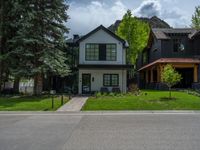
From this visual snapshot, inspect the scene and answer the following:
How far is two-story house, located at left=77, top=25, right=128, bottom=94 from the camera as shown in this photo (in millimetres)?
37688

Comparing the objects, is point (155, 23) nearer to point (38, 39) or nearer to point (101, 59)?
point (101, 59)

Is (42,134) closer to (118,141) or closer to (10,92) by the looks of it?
(118,141)

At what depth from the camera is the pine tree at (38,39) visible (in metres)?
31.0

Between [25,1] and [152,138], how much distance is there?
24.4 m

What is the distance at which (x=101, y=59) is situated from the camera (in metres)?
38.0

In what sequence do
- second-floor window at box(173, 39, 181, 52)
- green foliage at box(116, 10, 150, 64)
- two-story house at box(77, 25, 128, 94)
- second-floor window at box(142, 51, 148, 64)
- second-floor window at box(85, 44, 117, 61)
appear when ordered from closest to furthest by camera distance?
two-story house at box(77, 25, 128, 94)
second-floor window at box(85, 44, 117, 61)
second-floor window at box(173, 39, 181, 52)
green foliage at box(116, 10, 150, 64)
second-floor window at box(142, 51, 148, 64)

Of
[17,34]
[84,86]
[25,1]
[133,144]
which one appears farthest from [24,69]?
[133,144]

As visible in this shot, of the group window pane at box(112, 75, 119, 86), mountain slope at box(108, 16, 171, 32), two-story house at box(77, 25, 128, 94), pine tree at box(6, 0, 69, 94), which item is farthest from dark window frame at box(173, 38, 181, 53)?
mountain slope at box(108, 16, 171, 32)

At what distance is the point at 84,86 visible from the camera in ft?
124

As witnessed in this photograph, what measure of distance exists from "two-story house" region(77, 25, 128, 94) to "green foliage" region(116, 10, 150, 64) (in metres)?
13.8

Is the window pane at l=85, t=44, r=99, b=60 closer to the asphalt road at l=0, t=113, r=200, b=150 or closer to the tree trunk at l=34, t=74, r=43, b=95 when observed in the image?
the tree trunk at l=34, t=74, r=43, b=95

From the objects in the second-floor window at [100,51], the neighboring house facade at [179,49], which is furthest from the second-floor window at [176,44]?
the second-floor window at [100,51]

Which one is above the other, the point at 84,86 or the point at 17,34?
the point at 17,34

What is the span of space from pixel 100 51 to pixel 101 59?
864mm
